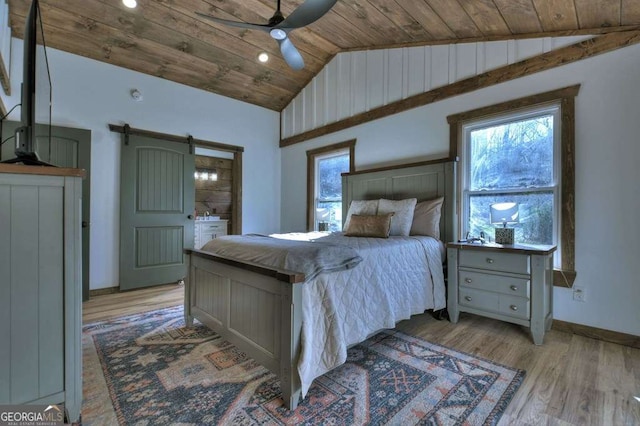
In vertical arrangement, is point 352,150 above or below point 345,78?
below

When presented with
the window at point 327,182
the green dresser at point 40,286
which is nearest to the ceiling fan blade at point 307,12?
the green dresser at point 40,286

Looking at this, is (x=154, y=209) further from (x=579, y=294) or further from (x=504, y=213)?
(x=579, y=294)

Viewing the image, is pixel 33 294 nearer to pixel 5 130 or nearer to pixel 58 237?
pixel 58 237

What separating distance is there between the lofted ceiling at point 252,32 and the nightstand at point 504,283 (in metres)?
1.95

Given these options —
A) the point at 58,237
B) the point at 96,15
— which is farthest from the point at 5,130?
the point at 58,237

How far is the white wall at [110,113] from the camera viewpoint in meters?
3.55

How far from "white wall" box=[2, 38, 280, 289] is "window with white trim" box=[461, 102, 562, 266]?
11.9 ft

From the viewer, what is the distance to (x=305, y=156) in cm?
518

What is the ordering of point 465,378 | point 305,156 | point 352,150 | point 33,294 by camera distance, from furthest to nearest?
point 305,156 → point 352,150 → point 465,378 → point 33,294

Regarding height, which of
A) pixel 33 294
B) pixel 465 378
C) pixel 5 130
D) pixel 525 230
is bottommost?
pixel 465 378

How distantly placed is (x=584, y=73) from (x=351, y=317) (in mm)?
2848

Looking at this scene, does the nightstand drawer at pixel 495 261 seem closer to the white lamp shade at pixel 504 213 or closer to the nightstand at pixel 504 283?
the nightstand at pixel 504 283

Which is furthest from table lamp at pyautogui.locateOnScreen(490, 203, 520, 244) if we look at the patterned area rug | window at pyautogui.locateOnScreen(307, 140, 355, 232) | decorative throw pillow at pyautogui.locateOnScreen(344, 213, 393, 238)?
window at pyautogui.locateOnScreen(307, 140, 355, 232)

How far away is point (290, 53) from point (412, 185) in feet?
6.42
